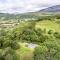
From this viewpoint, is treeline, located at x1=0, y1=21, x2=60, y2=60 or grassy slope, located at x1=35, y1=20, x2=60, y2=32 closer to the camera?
treeline, located at x1=0, y1=21, x2=60, y2=60

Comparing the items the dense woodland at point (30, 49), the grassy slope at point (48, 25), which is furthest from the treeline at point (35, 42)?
the grassy slope at point (48, 25)

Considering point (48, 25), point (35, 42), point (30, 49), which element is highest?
point (48, 25)

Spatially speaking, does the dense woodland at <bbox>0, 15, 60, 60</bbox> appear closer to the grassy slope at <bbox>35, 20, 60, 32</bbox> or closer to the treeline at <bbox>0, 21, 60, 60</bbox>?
the treeline at <bbox>0, 21, 60, 60</bbox>

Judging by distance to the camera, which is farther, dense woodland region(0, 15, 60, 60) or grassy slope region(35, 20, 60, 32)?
grassy slope region(35, 20, 60, 32)

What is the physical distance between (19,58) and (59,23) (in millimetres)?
11227

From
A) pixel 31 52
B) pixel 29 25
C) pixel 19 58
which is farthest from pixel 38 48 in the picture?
pixel 29 25

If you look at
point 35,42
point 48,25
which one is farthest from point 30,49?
point 48,25

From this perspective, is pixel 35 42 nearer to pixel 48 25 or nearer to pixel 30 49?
pixel 30 49

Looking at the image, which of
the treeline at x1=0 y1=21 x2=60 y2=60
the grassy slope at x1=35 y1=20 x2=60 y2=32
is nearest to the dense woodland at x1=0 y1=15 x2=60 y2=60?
the treeline at x1=0 y1=21 x2=60 y2=60

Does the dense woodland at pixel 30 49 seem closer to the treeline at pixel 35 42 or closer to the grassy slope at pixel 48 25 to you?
the treeline at pixel 35 42

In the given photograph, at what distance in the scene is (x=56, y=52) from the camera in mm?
16188

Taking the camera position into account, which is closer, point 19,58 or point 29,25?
point 19,58

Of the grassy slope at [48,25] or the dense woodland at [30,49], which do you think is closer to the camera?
the dense woodland at [30,49]

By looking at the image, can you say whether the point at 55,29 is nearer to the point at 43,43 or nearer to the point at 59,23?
the point at 59,23
